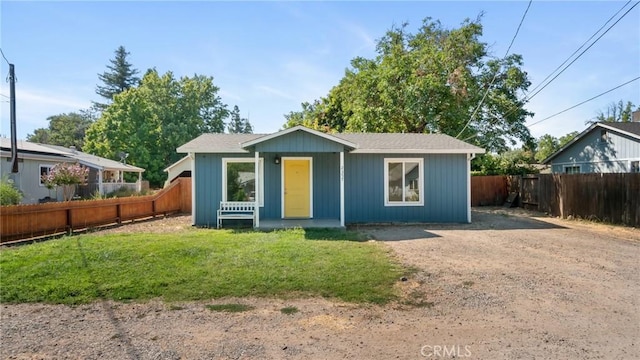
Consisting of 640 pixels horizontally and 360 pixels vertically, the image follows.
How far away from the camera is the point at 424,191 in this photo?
12.2 metres

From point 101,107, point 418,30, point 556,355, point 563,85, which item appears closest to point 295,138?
point 556,355

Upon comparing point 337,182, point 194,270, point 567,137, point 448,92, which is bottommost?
point 194,270

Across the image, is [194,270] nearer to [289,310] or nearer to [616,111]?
[289,310]

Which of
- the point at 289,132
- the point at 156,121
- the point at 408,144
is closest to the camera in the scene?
the point at 289,132

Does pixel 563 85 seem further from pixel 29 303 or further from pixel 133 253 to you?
pixel 29 303

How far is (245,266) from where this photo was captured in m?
6.10

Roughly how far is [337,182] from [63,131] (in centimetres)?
5746

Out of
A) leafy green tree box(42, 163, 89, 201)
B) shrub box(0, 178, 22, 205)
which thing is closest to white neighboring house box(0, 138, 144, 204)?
leafy green tree box(42, 163, 89, 201)

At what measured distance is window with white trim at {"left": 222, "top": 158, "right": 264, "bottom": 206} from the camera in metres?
11.8

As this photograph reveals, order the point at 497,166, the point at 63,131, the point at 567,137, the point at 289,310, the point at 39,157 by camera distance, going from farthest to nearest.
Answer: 1. the point at 63,131
2. the point at 567,137
3. the point at 497,166
4. the point at 39,157
5. the point at 289,310

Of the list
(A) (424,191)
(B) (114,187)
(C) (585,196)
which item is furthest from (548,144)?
(B) (114,187)

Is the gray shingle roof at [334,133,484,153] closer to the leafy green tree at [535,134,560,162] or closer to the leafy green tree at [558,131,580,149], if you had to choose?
the leafy green tree at [558,131,580,149]

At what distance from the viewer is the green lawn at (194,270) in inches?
193

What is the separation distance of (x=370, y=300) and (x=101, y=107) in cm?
5950
